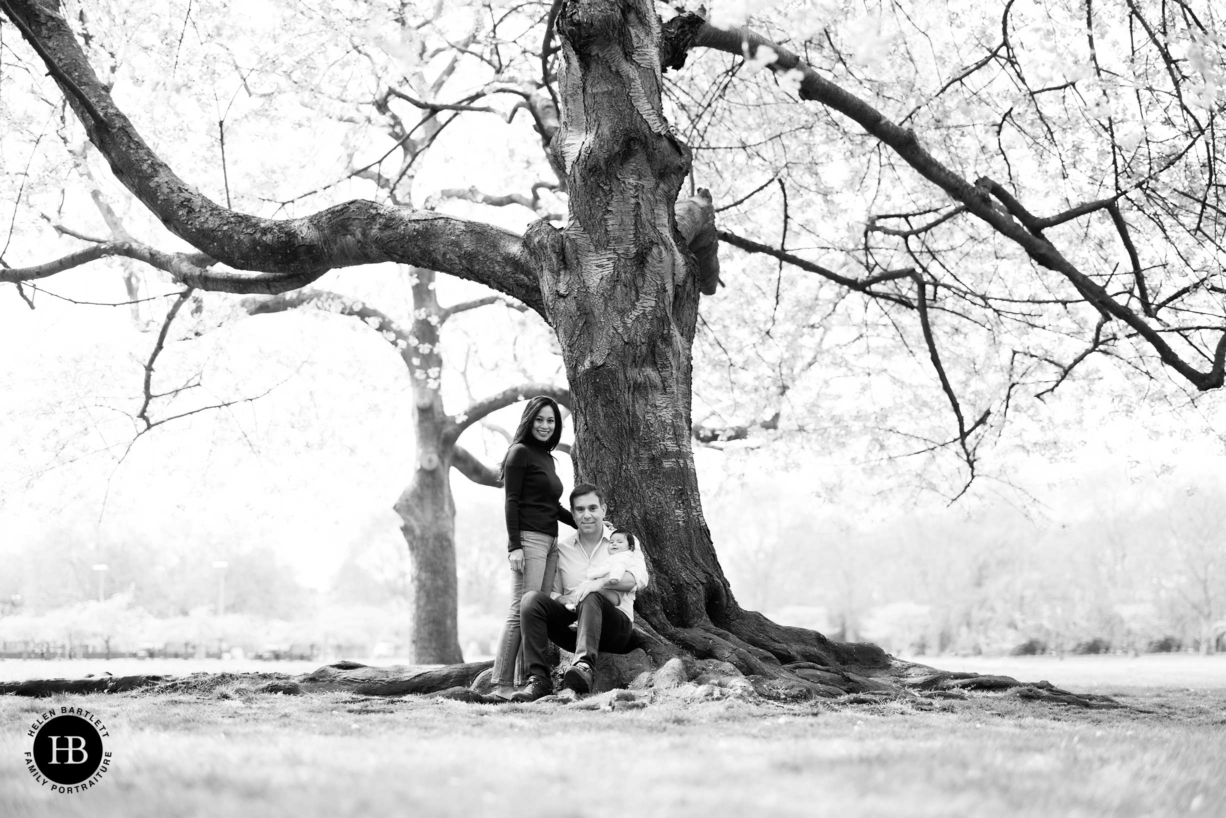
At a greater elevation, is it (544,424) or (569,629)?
(544,424)

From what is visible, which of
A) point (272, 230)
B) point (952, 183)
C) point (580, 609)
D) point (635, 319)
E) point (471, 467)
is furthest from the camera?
point (471, 467)

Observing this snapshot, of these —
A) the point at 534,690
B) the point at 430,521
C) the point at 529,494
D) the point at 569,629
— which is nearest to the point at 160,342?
the point at 430,521

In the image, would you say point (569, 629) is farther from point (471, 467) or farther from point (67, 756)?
point (471, 467)

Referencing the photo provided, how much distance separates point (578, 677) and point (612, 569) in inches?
26.4

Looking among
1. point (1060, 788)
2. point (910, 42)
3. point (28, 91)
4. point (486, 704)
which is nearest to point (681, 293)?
point (486, 704)

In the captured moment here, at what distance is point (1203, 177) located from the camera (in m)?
10.6

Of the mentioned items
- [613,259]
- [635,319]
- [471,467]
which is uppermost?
[471,467]

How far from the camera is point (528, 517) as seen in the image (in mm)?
6512

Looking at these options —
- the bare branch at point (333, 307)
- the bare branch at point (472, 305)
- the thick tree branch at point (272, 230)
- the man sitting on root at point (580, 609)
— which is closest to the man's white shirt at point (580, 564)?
the man sitting on root at point (580, 609)

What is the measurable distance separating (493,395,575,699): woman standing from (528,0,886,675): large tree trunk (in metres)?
0.72

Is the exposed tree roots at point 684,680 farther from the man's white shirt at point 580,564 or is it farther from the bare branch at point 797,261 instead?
the bare branch at point 797,261

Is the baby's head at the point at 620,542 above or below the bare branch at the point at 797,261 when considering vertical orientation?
below

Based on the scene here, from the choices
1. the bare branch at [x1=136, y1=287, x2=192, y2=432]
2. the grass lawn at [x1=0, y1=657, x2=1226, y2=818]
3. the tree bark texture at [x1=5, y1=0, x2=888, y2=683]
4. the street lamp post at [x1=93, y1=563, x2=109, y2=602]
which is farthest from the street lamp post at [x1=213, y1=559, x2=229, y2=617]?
the grass lawn at [x1=0, y1=657, x2=1226, y2=818]

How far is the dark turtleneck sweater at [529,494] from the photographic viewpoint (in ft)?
21.3
